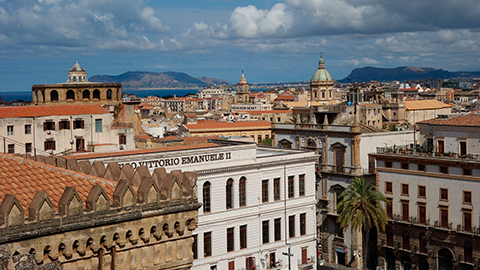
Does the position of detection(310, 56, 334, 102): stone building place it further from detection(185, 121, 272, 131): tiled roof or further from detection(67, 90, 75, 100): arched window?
detection(67, 90, 75, 100): arched window

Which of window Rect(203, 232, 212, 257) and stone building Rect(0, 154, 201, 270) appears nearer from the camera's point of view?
stone building Rect(0, 154, 201, 270)

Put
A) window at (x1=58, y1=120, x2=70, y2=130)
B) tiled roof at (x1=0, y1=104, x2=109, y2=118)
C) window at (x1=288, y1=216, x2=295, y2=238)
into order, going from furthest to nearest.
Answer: window at (x1=58, y1=120, x2=70, y2=130), tiled roof at (x1=0, y1=104, x2=109, y2=118), window at (x1=288, y1=216, x2=295, y2=238)

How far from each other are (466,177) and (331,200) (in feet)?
52.3

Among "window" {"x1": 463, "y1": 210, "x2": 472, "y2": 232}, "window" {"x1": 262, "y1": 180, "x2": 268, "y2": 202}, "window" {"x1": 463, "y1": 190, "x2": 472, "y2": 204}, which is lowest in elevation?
"window" {"x1": 463, "y1": 210, "x2": 472, "y2": 232}

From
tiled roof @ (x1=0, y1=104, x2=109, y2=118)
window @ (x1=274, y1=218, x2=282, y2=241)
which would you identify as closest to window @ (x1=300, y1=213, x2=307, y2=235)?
window @ (x1=274, y1=218, x2=282, y2=241)

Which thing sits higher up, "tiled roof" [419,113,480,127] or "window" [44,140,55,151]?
"tiled roof" [419,113,480,127]

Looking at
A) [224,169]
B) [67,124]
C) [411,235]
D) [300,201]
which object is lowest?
[411,235]

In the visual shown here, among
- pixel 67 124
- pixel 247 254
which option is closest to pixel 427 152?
pixel 247 254

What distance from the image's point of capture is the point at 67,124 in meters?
58.0

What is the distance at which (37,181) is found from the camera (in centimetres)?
2091

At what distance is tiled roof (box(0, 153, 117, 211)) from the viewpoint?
19.9 meters

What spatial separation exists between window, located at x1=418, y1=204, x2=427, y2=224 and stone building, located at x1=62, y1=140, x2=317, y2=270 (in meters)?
11.6

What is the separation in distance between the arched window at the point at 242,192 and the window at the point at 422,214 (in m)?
19.5

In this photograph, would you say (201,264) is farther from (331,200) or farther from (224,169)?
(331,200)
